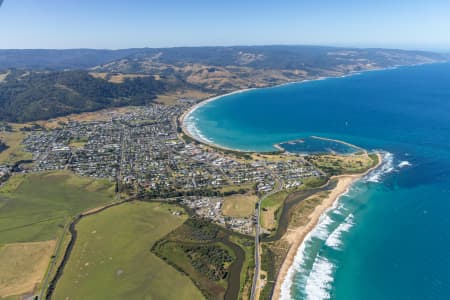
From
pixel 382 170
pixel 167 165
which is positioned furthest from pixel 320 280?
pixel 167 165

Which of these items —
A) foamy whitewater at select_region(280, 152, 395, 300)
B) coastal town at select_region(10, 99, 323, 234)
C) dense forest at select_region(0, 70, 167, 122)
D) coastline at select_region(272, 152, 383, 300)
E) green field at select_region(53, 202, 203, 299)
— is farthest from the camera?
dense forest at select_region(0, 70, 167, 122)

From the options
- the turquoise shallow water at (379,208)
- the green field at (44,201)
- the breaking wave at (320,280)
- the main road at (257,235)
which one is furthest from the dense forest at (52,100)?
the breaking wave at (320,280)

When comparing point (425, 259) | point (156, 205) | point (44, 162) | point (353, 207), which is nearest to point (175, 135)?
point (44, 162)

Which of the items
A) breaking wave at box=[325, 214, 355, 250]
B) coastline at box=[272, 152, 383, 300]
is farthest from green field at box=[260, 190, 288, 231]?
breaking wave at box=[325, 214, 355, 250]

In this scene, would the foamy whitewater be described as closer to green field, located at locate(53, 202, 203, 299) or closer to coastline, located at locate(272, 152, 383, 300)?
coastline, located at locate(272, 152, 383, 300)

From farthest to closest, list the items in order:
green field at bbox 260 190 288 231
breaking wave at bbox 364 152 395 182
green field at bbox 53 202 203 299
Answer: breaking wave at bbox 364 152 395 182 < green field at bbox 260 190 288 231 < green field at bbox 53 202 203 299

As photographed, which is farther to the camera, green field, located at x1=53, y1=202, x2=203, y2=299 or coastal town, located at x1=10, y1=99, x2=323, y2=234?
coastal town, located at x1=10, y1=99, x2=323, y2=234
